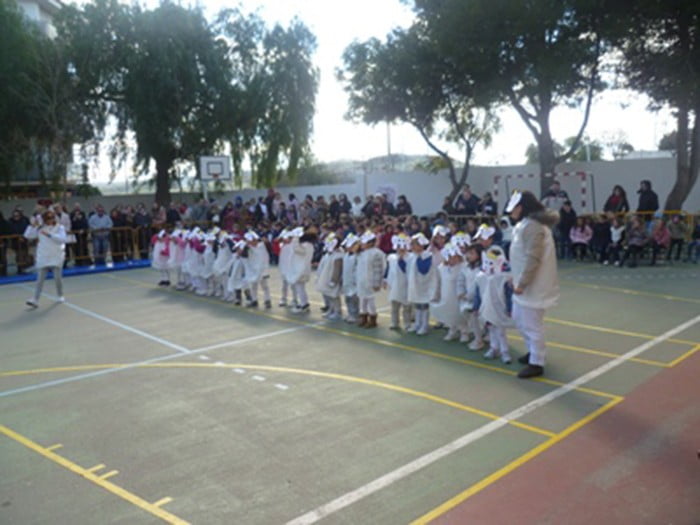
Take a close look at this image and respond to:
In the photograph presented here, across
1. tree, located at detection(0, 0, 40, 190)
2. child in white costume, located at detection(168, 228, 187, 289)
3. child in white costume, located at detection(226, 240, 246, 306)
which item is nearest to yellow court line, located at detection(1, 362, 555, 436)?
child in white costume, located at detection(226, 240, 246, 306)

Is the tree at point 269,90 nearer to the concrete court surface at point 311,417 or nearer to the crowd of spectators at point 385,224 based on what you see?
the crowd of spectators at point 385,224

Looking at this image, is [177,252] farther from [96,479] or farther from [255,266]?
[96,479]

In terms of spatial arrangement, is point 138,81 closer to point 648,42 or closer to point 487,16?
point 487,16

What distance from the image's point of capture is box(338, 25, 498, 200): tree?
2192 centimetres

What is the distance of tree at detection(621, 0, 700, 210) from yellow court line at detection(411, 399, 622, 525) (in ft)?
47.8

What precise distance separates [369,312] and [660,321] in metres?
4.71

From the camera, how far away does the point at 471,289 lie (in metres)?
8.63

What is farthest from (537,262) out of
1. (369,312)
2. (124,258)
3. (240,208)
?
(240,208)

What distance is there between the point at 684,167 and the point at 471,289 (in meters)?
13.7

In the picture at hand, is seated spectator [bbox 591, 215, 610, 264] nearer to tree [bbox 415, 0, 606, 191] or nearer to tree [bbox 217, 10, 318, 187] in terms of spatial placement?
tree [bbox 415, 0, 606, 191]

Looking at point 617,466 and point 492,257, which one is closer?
point 617,466

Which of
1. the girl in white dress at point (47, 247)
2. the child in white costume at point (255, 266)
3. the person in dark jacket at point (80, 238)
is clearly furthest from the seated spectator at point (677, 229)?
the person in dark jacket at point (80, 238)

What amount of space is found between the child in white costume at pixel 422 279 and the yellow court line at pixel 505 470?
12.0ft

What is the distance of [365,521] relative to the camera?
4.36 m
